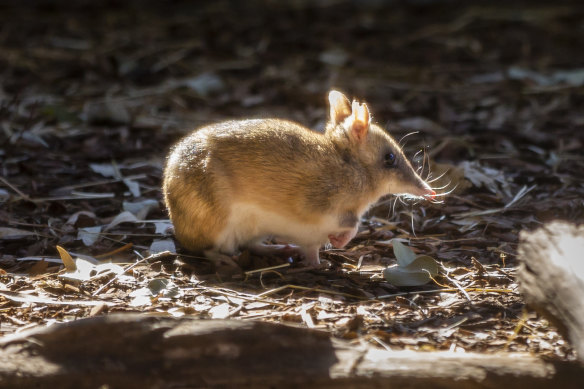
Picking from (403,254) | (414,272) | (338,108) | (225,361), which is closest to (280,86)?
(338,108)

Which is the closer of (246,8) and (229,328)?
(229,328)

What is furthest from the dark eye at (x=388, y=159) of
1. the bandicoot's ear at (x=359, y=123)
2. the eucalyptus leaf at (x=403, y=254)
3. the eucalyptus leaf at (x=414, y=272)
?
the eucalyptus leaf at (x=414, y=272)

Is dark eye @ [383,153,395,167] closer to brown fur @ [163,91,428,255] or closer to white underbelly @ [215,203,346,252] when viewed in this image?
brown fur @ [163,91,428,255]

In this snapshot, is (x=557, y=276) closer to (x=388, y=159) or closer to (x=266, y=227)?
(x=388, y=159)

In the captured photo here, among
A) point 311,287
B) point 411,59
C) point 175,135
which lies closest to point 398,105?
point 411,59

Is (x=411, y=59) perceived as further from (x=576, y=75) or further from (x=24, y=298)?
(x=24, y=298)

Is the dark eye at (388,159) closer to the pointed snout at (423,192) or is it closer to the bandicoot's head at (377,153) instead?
the bandicoot's head at (377,153)

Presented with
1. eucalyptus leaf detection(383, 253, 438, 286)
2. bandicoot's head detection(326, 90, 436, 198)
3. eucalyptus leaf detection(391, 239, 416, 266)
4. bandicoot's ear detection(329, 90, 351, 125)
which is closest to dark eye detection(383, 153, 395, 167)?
bandicoot's head detection(326, 90, 436, 198)
